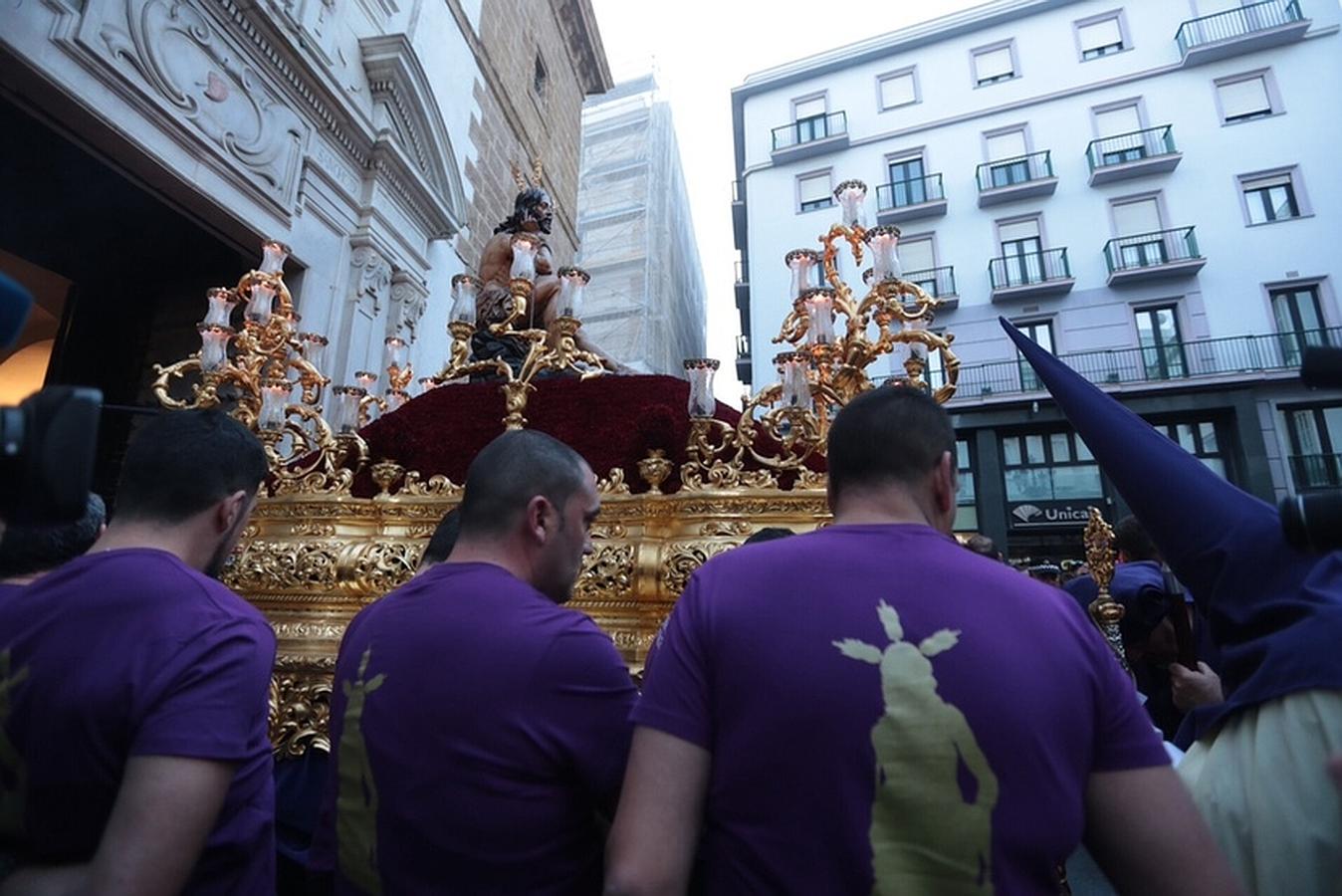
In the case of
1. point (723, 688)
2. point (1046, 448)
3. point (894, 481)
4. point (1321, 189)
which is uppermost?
point (1321, 189)

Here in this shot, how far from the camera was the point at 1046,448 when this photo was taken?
1380 cm

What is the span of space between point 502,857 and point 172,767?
48 centimetres

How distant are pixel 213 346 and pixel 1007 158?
16.8 m

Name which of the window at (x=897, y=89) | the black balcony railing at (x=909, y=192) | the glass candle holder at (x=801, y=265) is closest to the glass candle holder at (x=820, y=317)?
the glass candle holder at (x=801, y=265)

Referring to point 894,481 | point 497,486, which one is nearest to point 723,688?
point 894,481

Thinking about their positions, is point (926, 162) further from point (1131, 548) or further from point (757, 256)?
point (1131, 548)

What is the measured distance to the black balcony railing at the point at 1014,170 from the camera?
1493cm

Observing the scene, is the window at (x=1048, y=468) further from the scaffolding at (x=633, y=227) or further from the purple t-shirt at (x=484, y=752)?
the purple t-shirt at (x=484, y=752)

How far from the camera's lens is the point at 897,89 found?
17.2m

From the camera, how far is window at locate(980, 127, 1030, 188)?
15133mm

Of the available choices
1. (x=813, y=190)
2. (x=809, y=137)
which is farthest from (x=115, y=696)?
(x=809, y=137)

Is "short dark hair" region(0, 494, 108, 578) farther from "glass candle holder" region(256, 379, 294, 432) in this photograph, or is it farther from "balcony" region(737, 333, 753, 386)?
"balcony" region(737, 333, 753, 386)

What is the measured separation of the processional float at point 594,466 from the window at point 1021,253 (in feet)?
45.3

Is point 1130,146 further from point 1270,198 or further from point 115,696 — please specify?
point 115,696
